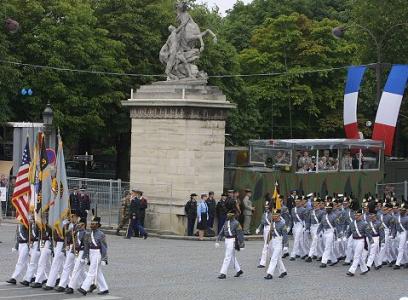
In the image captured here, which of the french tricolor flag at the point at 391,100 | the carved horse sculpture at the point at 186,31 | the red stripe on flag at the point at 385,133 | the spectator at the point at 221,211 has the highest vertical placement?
the carved horse sculpture at the point at 186,31

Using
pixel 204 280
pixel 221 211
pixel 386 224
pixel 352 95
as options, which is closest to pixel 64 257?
pixel 204 280

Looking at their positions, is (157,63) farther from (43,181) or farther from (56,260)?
(56,260)

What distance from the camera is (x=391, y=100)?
3959cm

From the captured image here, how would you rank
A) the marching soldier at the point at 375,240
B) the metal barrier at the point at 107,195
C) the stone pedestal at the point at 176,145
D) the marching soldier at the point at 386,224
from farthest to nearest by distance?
the metal barrier at the point at 107,195 → the stone pedestal at the point at 176,145 → the marching soldier at the point at 386,224 → the marching soldier at the point at 375,240

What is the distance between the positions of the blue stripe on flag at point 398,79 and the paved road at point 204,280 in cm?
1176

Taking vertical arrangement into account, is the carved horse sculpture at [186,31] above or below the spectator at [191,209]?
above

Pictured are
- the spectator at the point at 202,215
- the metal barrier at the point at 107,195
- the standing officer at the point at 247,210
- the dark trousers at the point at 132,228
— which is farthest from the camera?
the metal barrier at the point at 107,195

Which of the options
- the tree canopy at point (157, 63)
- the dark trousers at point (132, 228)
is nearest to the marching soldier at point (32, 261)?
the dark trousers at point (132, 228)

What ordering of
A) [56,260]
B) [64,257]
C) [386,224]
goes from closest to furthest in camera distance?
[56,260] → [64,257] → [386,224]

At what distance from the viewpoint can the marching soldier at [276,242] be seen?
24.2m

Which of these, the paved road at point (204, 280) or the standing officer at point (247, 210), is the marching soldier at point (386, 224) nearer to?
the paved road at point (204, 280)

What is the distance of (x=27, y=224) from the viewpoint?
23516mm

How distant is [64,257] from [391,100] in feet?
67.7

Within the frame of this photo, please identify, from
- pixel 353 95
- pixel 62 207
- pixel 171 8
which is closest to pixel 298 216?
pixel 62 207
